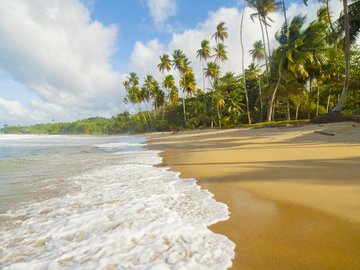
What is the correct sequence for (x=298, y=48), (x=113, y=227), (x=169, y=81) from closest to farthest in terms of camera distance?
1. (x=113, y=227)
2. (x=298, y=48)
3. (x=169, y=81)

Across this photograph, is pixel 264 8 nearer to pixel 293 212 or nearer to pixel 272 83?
pixel 272 83

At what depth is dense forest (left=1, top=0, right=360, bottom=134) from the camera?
21.3 m

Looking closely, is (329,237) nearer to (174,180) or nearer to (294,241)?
(294,241)

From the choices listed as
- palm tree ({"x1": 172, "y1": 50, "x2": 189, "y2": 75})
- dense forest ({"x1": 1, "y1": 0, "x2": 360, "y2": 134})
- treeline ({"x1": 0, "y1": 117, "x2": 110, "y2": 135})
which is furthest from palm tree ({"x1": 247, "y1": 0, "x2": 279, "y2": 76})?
treeline ({"x1": 0, "y1": 117, "x2": 110, "y2": 135})

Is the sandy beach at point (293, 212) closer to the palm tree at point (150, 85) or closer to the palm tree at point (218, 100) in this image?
the palm tree at point (218, 100)

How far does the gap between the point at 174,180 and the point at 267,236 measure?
333 centimetres

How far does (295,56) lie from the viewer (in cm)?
2128

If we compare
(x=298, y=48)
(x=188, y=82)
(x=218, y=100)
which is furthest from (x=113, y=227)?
(x=188, y=82)

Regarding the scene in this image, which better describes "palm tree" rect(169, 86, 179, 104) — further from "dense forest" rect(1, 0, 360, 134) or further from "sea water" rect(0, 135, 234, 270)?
"sea water" rect(0, 135, 234, 270)

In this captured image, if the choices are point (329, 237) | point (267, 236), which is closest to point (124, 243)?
point (267, 236)

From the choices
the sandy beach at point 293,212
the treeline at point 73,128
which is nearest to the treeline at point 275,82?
the sandy beach at point 293,212

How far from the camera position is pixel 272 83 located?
26141mm

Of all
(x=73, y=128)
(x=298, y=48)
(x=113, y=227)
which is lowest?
(x=113, y=227)

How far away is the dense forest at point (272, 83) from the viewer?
2128 cm
